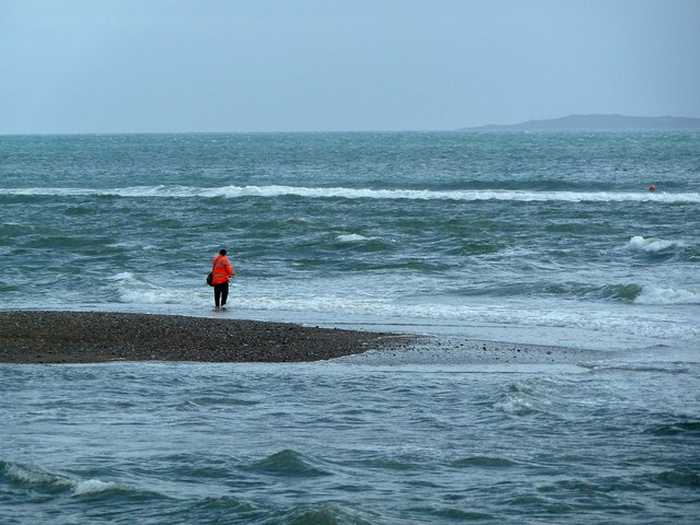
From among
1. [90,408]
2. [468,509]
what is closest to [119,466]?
[90,408]

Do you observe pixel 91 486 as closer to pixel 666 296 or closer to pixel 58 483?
pixel 58 483

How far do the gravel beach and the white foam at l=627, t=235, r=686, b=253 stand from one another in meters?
13.8

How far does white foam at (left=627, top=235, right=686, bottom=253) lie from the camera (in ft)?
101

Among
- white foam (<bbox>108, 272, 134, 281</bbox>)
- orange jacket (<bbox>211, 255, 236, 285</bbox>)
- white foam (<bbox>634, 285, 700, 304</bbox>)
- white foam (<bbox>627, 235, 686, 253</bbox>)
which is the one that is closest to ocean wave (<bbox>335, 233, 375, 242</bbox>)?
white foam (<bbox>627, 235, 686, 253</bbox>)

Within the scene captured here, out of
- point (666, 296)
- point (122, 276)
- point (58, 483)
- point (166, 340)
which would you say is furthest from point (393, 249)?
point (58, 483)

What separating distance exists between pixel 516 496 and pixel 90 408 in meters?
5.31

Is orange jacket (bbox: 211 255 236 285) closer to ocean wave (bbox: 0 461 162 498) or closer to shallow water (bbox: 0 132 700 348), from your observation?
shallow water (bbox: 0 132 700 348)

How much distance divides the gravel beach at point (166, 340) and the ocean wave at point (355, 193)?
31339mm

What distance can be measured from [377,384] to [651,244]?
1782 cm

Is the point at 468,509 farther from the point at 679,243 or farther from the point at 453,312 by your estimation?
the point at 679,243

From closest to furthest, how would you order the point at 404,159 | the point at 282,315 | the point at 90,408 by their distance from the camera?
the point at 90,408 < the point at 282,315 < the point at 404,159

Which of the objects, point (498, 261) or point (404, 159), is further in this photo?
point (404, 159)

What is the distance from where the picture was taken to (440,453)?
465 inches

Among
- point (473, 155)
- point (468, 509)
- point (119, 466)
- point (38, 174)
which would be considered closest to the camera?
point (468, 509)
